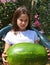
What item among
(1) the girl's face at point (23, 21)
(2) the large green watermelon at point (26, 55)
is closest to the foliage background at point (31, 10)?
(1) the girl's face at point (23, 21)

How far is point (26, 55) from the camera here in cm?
268

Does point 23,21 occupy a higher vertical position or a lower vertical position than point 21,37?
higher

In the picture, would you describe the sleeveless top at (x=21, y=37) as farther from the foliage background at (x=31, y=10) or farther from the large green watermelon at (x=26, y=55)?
the foliage background at (x=31, y=10)

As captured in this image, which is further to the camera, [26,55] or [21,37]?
[21,37]

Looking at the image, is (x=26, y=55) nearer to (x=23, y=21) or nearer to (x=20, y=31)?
(x=23, y=21)

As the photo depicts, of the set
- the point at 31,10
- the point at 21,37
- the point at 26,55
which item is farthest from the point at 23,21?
the point at 31,10

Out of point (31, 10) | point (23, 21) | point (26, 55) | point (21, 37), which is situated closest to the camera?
point (26, 55)

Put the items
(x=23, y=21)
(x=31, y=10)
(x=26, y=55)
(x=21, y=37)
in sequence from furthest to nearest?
1. (x=31, y=10)
2. (x=21, y=37)
3. (x=23, y=21)
4. (x=26, y=55)

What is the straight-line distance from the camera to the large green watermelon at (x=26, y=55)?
8.76 feet

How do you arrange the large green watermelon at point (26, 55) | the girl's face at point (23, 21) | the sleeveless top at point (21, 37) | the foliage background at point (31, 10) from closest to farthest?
1. the large green watermelon at point (26, 55)
2. the girl's face at point (23, 21)
3. the sleeveless top at point (21, 37)
4. the foliage background at point (31, 10)

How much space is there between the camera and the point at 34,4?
6270 millimetres

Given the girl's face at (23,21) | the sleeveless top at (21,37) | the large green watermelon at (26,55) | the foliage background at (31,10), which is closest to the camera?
the large green watermelon at (26,55)

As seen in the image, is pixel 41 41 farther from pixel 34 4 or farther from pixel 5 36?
pixel 34 4

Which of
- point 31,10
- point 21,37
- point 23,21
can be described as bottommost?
point 31,10
